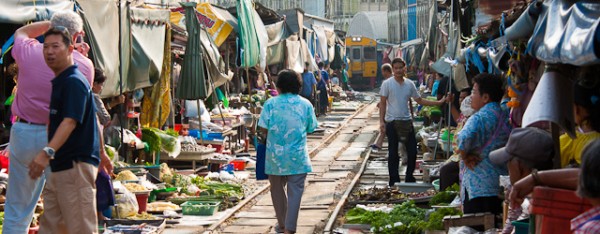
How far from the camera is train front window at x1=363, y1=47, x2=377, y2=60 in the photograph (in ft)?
196

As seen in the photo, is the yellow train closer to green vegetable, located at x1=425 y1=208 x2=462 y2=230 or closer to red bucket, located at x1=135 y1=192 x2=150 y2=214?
red bucket, located at x1=135 y1=192 x2=150 y2=214

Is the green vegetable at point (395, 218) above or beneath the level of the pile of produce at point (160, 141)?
beneath

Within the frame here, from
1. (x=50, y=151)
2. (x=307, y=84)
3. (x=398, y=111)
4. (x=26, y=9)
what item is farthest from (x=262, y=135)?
(x=307, y=84)

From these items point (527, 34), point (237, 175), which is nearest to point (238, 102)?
point (237, 175)

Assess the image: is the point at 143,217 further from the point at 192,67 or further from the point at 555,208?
the point at 555,208

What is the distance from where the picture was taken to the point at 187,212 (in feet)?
40.3

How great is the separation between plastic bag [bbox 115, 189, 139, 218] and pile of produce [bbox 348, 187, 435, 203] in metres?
3.18

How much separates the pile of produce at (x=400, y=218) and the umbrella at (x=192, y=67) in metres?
5.79

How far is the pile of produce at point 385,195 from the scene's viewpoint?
12.7 meters

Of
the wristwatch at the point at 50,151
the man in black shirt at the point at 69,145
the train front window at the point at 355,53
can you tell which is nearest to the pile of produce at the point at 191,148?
the man in black shirt at the point at 69,145

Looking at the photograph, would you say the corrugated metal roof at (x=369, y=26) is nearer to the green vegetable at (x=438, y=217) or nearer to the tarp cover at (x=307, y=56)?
the tarp cover at (x=307, y=56)

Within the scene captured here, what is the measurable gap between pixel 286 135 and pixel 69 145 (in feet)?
11.5

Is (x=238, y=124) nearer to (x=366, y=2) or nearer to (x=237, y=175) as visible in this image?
(x=237, y=175)

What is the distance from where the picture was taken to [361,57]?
5978 cm
